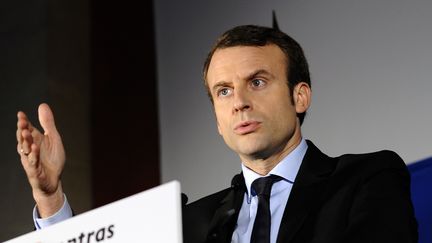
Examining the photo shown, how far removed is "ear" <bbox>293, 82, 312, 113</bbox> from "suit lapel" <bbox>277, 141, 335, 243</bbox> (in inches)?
Answer: 4.4

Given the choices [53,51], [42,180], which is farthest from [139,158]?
[42,180]

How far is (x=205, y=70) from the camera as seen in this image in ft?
5.04

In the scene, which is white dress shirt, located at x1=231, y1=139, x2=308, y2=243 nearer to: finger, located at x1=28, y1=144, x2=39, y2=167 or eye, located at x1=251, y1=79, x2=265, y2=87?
eye, located at x1=251, y1=79, x2=265, y2=87

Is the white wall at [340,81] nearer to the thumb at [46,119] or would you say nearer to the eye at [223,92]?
the eye at [223,92]

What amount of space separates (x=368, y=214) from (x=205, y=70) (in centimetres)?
56

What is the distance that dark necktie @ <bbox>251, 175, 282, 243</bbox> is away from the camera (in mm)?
1236

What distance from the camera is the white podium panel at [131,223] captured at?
82 centimetres

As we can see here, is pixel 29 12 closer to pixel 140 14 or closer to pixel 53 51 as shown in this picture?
pixel 53 51

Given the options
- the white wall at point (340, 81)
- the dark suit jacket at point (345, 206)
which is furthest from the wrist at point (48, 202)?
the white wall at point (340, 81)

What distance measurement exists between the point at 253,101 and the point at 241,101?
31mm

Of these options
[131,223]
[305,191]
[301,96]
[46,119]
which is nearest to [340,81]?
[301,96]

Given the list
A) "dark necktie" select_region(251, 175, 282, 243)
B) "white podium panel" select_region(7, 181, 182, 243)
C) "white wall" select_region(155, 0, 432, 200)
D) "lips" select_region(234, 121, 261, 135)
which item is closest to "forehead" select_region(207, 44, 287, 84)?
"lips" select_region(234, 121, 261, 135)

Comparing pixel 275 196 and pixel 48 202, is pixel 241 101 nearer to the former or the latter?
pixel 275 196

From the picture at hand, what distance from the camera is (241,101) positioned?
134cm
